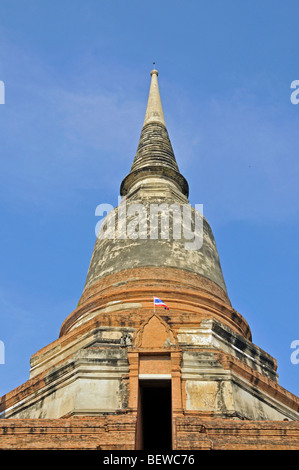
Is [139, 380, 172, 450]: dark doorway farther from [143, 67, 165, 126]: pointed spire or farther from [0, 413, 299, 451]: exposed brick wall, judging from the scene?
[143, 67, 165, 126]: pointed spire

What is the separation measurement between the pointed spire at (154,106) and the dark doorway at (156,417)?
1261cm

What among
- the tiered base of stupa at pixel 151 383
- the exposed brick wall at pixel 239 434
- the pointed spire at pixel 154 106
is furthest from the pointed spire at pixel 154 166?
the exposed brick wall at pixel 239 434

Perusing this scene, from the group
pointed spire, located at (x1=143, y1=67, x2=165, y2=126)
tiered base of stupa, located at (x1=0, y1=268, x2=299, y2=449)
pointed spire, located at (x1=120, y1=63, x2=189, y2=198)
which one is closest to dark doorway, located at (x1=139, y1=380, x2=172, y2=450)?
tiered base of stupa, located at (x1=0, y1=268, x2=299, y2=449)

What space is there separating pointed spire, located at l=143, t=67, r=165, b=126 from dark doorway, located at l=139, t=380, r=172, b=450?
12.6m

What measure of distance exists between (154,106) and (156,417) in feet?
45.8

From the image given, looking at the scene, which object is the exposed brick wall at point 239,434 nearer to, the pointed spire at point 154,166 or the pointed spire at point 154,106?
the pointed spire at point 154,166

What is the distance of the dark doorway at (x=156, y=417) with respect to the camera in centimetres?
1222

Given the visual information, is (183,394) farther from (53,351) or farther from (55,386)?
(53,351)

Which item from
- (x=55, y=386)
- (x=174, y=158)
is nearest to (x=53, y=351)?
(x=55, y=386)

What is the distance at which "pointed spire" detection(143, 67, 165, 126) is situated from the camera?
23.6m

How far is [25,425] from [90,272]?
21.5 ft

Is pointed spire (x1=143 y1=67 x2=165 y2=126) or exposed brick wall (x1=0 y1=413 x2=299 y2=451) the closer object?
exposed brick wall (x1=0 y1=413 x2=299 y2=451)

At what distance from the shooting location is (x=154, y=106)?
24.5 metres

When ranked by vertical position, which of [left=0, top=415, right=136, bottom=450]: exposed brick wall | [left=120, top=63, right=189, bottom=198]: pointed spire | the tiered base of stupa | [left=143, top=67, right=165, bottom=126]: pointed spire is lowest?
[left=0, top=415, right=136, bottom=450]: exposed brick wall
